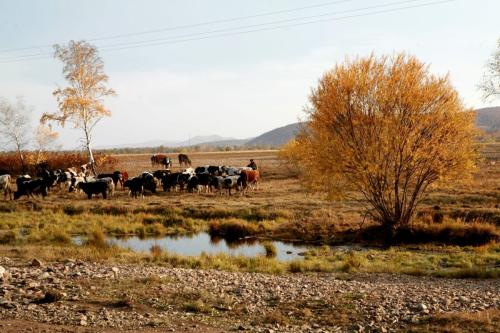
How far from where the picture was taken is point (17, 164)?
4912 cm

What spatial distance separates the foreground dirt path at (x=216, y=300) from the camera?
9445 mm

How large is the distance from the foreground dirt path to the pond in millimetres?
5991

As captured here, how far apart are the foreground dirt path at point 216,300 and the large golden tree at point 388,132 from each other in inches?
300

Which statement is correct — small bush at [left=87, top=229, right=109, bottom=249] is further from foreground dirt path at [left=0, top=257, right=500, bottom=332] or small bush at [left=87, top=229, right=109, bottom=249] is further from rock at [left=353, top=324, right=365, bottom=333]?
rock at [left=353, top=324, right=365, bottom=333]

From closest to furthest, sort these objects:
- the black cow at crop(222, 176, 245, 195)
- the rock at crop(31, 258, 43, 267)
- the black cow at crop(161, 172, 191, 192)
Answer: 1. the rock at crop(31, 258, 43, 267)
2. the black cow at crop(222, 176, 245, 195)
3. the black cow at crop(161, 172, 191, 192)

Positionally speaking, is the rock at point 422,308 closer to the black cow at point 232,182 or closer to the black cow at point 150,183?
the black cow at point 232,182

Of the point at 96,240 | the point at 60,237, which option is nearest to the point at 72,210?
the point at 60,237

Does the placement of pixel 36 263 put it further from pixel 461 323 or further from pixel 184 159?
pixel 184 159

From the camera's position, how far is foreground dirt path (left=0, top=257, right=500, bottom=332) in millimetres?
9445

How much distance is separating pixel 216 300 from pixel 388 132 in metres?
12.4

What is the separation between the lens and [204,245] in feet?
72.6

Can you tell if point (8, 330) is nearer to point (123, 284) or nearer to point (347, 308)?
point (123, 284)

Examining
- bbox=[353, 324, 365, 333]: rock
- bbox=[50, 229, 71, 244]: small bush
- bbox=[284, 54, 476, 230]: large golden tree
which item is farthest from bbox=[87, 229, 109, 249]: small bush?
bbox=[353, 324, 365, 333]: rock

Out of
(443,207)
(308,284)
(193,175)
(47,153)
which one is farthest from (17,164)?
(308,284)
